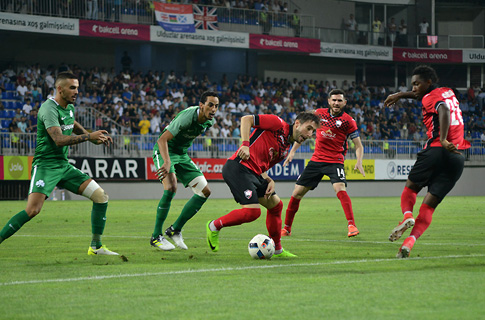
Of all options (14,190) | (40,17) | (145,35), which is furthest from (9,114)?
(145,35)

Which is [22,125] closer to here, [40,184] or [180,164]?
[180,164]

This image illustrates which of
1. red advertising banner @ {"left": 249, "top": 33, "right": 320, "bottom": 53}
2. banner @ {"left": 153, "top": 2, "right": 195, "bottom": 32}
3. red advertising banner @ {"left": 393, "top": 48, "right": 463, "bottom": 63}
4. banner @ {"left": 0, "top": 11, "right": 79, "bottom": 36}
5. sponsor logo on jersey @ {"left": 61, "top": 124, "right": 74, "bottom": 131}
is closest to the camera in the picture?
sponsor logo on jersey @ {"left": 61, "top": 124, "right": 74, "bottom": 131}

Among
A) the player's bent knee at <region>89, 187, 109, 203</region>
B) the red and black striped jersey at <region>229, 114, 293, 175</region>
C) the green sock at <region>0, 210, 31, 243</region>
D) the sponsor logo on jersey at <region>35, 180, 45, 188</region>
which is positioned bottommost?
the green sock at <region>0, 210, 31, 243</region>

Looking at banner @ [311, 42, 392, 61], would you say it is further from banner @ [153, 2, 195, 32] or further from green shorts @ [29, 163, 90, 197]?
green shorts @ [29, 163, 90, 197]

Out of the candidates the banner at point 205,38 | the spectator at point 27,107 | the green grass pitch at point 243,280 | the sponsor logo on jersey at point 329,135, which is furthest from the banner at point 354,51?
the green grass pitch at point 243,280

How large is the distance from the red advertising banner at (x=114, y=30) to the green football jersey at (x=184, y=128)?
26985 mm

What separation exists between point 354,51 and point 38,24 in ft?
68.0

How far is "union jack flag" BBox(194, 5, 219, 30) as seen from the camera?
128 feet

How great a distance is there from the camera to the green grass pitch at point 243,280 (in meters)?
5.19

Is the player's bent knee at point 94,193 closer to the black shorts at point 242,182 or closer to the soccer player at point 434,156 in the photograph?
the black shorts at point 242,182

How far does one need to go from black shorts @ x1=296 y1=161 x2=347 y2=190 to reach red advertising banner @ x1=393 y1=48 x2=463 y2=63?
3736cm

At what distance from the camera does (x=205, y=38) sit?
40094mm

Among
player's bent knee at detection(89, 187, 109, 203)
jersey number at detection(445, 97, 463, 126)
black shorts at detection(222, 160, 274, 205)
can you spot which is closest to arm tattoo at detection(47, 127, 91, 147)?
player's bent knee at detection(89, 187, 109, 203)

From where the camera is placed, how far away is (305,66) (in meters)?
49.6
